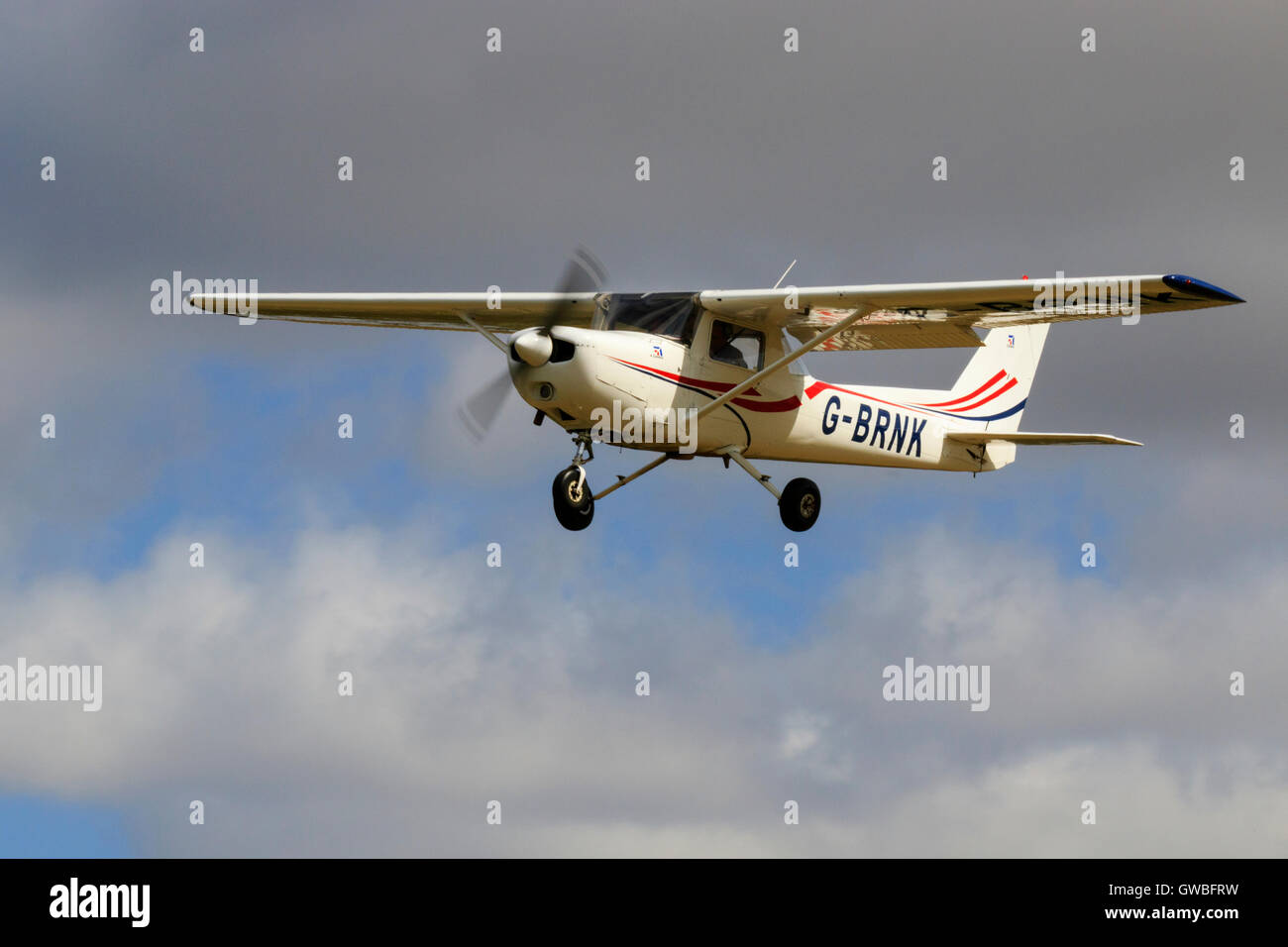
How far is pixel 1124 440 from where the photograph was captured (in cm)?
2544

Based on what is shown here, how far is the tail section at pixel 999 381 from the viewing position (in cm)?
2956

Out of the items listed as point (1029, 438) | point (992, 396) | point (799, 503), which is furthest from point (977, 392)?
point (799, 503)

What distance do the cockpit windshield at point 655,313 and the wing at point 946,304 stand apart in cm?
26

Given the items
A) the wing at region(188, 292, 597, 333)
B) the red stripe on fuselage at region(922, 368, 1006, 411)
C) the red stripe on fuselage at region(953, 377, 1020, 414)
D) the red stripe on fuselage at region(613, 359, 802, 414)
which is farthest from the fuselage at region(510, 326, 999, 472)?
the wing at region(188, 292, 597, 333)

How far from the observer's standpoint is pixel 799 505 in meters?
26.1

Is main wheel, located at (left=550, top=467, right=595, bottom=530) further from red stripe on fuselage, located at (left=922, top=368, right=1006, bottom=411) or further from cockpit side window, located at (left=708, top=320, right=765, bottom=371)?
red stripe on fuselage, located at (left=922, top=368, right=1006, bottom=411)

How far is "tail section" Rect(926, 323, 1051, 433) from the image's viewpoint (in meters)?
29.6

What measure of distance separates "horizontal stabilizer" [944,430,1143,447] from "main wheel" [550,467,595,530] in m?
6.92

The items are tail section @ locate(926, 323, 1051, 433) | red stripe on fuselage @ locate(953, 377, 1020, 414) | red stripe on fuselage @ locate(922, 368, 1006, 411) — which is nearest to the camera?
red stripe on fuselage @ locate(922, 368, 1006, 411)

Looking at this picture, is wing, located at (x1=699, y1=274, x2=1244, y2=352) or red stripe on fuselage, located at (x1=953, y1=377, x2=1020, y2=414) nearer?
wing, located at (x1=699, y1=274, x2=1244, y2=352)

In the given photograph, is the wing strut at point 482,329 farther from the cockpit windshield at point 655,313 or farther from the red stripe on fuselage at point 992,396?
the red stripe on fuselage at point 992,396

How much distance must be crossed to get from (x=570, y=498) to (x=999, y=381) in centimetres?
973

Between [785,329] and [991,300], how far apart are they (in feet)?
9.88

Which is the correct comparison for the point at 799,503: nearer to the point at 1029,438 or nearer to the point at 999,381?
the point at 1029,438
